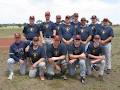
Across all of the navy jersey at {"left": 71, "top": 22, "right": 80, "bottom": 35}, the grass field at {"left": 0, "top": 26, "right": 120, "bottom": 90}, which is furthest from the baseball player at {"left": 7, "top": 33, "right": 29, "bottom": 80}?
the navy jersey at {"left": 71, "top": 22, "right": 80, "bottom": 35}

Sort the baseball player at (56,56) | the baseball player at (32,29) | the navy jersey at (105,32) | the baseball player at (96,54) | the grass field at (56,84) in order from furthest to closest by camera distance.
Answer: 1. the navy jersey at (105,32)
2. the baseball player at (32,29)
3. the baseball player at (96,54)
4. the baseball player at (56,56)
5. the grass field at (56,84)

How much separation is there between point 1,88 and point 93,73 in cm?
373

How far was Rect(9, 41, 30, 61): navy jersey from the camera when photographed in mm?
13016

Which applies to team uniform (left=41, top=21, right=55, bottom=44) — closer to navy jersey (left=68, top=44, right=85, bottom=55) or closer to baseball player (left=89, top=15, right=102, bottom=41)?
navy jersey (left=68, top=44, right=85, bottom=55)

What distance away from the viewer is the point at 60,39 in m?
12.9

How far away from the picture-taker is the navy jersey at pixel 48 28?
1332 cm

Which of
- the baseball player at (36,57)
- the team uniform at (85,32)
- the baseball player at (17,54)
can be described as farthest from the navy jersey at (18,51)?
the team uniform at (85,32)

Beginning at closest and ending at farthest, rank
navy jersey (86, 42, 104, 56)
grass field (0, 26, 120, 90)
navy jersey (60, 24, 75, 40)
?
grass field (0, 26, 120, 90)
navy jersey (86, 42, 104, 56)
navy jersey (60, 24, 75, 40)

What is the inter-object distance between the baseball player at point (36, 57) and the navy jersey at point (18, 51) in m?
0.20

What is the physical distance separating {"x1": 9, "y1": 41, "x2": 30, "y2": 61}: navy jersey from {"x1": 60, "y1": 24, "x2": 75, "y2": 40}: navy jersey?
145cm

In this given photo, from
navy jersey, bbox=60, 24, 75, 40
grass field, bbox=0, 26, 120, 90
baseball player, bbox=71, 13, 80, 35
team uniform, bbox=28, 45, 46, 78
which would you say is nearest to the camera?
grass field, bbox=0, 26, 120, 90

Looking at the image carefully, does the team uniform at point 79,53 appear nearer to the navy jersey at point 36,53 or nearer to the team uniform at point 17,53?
the navy jersey at point 36,53

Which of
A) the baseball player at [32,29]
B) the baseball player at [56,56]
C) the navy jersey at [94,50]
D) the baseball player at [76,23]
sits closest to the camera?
the baseball player at [56,56]

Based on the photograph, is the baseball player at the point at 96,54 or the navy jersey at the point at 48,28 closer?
the baseball player at the point at 96,54
